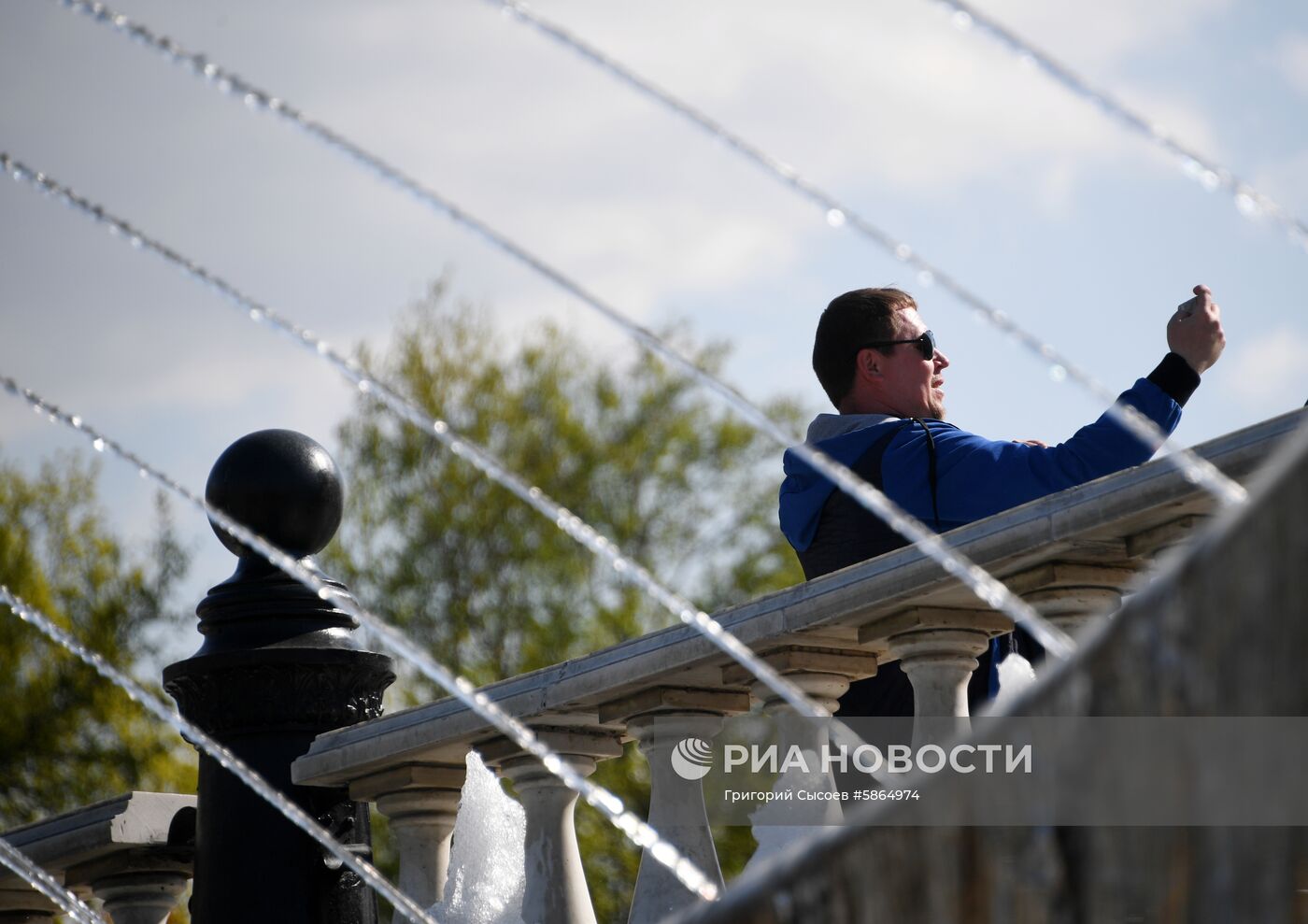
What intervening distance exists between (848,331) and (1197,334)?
1.01 m

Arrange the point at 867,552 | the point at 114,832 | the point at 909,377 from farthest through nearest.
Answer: the point at 114,832 < the point at 909,377 < the point at 867,552

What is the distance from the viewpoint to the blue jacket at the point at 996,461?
4.20 metres

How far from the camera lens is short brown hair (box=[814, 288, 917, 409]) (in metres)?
5.00

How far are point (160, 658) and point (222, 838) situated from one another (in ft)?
51.7

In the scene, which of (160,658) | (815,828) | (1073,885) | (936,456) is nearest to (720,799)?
(815,828)

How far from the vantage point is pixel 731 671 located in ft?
13.7

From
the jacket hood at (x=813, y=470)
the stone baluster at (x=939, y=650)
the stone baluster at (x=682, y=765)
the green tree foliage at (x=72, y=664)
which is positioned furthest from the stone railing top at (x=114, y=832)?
the green tree foliage at (x=72, y=664)

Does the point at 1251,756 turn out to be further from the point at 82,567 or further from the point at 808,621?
the point at 82,567

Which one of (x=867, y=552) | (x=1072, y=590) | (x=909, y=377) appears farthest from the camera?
(x=909, y=377)

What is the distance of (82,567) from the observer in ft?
67.5

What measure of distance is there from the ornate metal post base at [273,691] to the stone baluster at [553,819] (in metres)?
0.61

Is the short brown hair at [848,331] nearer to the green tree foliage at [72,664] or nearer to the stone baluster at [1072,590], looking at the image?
the stone baluster at [1072,590]

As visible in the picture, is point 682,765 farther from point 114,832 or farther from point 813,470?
point 114,832


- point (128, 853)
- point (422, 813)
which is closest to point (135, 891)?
point (128, 853)
